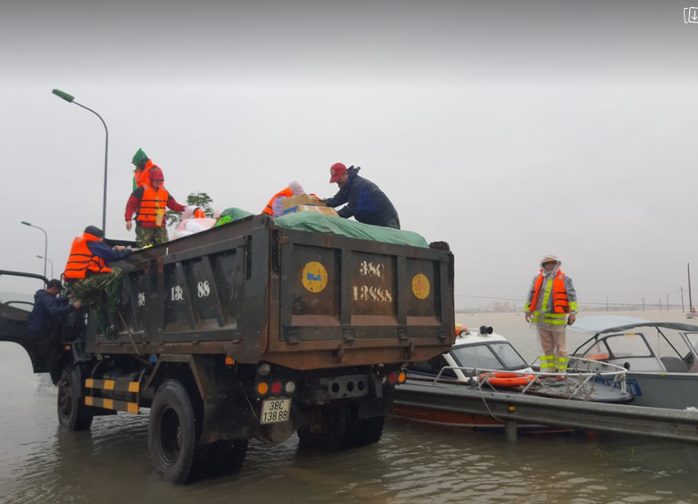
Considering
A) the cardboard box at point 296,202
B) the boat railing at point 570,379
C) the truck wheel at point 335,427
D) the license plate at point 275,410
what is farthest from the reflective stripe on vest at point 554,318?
the license plate at point 275,410

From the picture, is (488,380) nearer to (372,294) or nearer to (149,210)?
(372,294)

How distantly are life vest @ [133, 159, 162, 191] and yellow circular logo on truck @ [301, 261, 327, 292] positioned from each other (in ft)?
13.8

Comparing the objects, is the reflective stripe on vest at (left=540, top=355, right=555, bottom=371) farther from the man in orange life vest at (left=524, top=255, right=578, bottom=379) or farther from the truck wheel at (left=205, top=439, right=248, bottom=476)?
the truck wheel at (left=205, top=439, right=248, bottom=476)

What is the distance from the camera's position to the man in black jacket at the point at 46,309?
801 cm

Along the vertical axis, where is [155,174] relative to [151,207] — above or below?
above

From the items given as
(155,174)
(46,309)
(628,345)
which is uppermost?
(155,174)

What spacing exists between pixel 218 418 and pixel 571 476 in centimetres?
339

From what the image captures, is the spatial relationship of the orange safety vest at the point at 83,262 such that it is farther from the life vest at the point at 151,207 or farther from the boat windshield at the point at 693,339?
the boat windshield at the point at 693,339

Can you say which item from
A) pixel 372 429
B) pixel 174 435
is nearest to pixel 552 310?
pixel 372 429

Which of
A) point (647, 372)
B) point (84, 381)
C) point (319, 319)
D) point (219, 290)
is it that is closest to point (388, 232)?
point (319, 319)

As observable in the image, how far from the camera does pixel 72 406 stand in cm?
789

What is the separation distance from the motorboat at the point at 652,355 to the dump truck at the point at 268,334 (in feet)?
10.0

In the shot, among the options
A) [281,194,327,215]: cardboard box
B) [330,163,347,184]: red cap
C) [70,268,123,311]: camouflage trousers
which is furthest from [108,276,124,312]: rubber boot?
[330,163,347,184]: red cap

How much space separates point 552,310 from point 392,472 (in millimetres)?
3931
